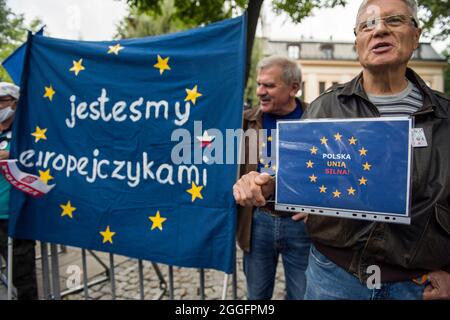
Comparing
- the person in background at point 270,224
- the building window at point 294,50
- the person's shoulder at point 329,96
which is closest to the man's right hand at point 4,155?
the person in background at point 270,224

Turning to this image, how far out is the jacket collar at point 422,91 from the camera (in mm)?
1189

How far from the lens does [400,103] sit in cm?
127

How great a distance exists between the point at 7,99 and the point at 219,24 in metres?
2.06

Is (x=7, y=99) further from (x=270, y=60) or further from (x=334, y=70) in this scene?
(x=334, y=70)

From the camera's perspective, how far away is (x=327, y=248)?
1380mm

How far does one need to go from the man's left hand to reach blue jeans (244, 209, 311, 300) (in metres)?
0.80

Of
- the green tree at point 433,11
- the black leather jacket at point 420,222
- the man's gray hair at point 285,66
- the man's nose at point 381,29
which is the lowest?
the black leather jacket at point 420,222

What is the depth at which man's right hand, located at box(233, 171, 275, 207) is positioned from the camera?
1285 millimetres

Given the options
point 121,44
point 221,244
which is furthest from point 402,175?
point 121,44

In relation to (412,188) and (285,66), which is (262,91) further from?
(412,188)

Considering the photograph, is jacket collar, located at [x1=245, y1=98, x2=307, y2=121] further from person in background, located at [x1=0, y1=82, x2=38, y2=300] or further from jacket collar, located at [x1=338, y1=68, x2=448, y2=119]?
person in background, located at [x1=0, y1=82, x2=38, y2=300]

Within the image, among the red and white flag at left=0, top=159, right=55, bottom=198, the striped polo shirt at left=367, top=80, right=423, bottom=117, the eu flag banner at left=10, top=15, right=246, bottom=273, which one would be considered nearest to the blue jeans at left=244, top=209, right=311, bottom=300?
the eu flag banner at left=10, top=15, right=246, bottom=273

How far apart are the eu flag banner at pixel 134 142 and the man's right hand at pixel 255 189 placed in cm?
51

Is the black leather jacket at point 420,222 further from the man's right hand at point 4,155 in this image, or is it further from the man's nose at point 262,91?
the man's right hand at point 4,155
